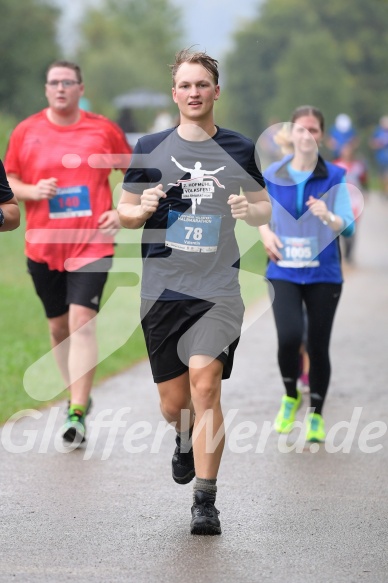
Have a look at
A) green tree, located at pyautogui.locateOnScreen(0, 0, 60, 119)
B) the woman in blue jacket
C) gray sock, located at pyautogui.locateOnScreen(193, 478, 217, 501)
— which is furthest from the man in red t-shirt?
green tree, located at pyautogui.locateOnScreen(0, 0, 60, 119)

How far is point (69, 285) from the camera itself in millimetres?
8273

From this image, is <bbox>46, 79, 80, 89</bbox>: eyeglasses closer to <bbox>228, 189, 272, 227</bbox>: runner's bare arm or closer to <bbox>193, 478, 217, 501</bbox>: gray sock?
<bbox>228, 189, 272, 227</bbox>: runner's bare arm

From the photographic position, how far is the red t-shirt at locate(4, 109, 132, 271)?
821cm

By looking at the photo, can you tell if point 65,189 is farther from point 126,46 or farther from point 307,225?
point 126,46

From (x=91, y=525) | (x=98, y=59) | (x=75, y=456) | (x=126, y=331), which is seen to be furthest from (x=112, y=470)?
(x=98, y=59)

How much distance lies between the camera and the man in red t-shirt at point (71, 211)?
26.9 feet

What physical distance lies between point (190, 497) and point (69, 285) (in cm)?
204

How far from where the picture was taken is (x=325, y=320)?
27.0 ft

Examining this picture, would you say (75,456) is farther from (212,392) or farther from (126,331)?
(126,331)

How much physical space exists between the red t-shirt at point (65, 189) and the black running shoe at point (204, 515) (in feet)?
8.50

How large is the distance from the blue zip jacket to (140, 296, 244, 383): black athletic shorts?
201 cm

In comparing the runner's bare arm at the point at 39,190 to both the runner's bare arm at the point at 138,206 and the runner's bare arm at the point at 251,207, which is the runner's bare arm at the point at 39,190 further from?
the runner's bare arm at the point at 251,207

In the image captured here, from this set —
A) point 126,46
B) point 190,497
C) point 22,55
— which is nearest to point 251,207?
point 190,497

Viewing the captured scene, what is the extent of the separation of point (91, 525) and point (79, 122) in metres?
3.21
